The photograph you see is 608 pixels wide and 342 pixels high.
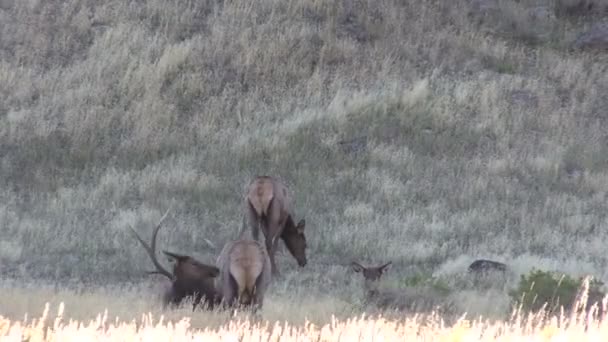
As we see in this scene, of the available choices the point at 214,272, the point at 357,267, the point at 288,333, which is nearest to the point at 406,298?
the point at 214,272

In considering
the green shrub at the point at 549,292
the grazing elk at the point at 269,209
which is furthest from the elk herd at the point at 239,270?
the green shrub at the point at 549,292

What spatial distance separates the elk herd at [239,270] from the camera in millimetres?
9977

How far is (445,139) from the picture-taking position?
2312cm

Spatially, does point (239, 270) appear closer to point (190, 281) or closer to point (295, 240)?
point (190, 281)

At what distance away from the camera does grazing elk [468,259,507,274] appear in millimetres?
14984

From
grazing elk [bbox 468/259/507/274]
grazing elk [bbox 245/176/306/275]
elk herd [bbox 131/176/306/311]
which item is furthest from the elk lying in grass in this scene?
grazing elk [bbox 245/176/306/275]

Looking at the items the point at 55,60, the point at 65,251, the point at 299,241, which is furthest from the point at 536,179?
the point at 55,60

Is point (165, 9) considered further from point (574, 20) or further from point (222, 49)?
point (574, 20)

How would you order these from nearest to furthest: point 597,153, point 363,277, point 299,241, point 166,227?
1. point 363,277
2. point 299,241
3. point 166,227
4. point 597,153

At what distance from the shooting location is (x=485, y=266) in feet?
49.7

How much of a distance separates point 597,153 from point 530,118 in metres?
1.76

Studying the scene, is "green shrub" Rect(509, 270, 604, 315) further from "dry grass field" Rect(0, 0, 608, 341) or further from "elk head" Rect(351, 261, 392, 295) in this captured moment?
Answer: "elk head" Rect(351, 261, 392, 295)

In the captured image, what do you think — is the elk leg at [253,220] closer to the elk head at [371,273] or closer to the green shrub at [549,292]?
the elk head at [371,273]

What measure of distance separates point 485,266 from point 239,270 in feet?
19.3
